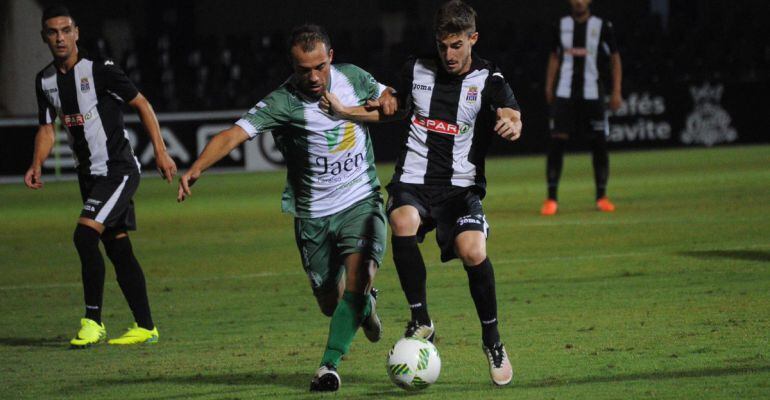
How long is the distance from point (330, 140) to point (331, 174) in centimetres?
16

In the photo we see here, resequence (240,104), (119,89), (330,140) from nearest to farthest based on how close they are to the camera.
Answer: (330,140) → (119,89) → (240,104)

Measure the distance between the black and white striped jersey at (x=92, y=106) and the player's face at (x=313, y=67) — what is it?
1.73 meters

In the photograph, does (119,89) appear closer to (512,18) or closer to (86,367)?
(86,367)

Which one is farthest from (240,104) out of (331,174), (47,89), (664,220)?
(331,174)

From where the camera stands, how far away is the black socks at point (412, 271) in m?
5.91

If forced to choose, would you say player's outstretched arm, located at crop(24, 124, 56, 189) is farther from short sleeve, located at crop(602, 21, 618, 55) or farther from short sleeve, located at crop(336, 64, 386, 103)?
short sleeve, located at crop(602, 21, 618, 55)

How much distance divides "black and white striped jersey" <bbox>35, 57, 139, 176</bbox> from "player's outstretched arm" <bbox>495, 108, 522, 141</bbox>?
234cm

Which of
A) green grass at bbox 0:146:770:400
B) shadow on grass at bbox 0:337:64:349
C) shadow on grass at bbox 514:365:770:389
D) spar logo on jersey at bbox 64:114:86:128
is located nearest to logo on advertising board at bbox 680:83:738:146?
green grass at bbox 0:146:770:400

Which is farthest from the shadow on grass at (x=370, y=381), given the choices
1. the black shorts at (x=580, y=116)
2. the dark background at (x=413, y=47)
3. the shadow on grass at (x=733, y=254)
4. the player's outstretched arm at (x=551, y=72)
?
the dark background at (x=413, y=47)

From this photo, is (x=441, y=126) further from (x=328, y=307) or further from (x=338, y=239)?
(x=328, y=307)

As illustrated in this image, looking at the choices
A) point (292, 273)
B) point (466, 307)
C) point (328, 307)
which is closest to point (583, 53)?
point (292, 273)

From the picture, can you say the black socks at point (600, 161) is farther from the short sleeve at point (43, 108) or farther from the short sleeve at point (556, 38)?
the short sleeve at point (43, 108)

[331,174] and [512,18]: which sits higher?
[331,174]

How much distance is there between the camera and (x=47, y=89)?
7.11 m
